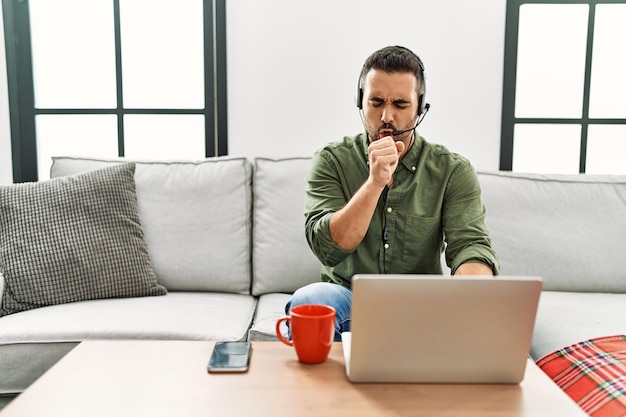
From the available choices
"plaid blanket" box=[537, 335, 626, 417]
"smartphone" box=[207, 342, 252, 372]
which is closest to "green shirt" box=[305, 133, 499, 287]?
"plaid blanket" box=[537, 335, 626, 417]

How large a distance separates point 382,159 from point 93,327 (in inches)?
34.5

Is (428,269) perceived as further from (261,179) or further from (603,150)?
(603,150)

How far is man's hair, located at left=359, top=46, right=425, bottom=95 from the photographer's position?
4.43 feet

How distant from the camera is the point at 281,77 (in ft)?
7.21

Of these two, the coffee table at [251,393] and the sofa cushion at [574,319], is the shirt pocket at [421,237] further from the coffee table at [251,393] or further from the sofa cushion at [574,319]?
the coffee table at [251,393]

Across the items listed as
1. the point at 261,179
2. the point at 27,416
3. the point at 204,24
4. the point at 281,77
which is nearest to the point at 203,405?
the point at 27,416

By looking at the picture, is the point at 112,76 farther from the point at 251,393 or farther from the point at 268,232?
the point at 251,393

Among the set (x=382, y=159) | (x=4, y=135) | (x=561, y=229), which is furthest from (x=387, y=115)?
(x=4, y=135)

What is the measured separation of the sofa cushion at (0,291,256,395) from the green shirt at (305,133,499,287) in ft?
1.21

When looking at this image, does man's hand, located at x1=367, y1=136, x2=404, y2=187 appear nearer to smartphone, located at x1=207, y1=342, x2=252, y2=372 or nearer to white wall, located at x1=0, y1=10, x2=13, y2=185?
smartphone, located at x1=207, y1=342, x2=252, y2=372

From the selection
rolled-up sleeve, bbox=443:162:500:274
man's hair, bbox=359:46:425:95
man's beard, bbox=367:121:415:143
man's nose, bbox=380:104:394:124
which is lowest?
rolled-up sleeve, bbox=443:162:500:274

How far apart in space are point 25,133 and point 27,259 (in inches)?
35.8

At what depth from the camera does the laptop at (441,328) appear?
2.43 feet

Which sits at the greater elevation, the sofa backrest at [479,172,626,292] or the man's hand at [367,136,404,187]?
the man's hand at [367,136,404,187]
